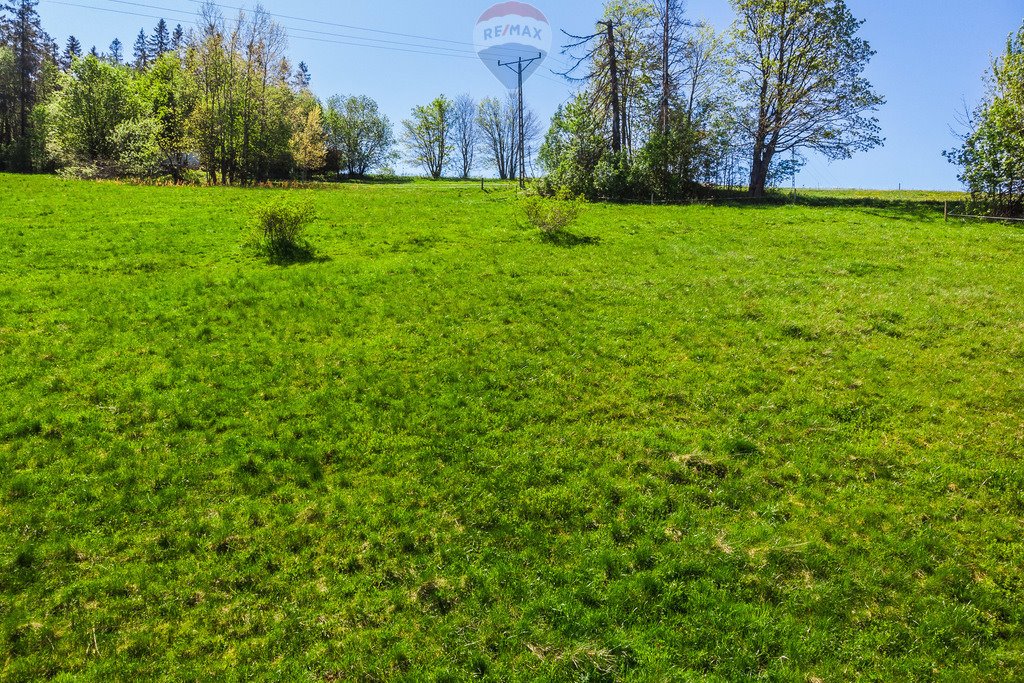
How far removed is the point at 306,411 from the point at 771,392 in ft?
34.9

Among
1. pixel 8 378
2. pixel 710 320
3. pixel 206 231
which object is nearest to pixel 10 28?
pixel 206 231

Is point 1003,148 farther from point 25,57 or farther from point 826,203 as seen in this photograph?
point 25,57

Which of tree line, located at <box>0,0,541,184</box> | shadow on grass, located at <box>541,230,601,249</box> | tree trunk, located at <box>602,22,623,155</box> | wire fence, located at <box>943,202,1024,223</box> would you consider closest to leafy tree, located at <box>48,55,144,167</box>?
tree line, located at <box>0,0,541,184</box>

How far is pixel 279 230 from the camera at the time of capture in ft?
67.2

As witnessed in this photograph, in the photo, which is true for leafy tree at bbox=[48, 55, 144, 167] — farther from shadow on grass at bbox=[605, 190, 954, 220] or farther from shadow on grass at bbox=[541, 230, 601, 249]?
shadow on grass at bbox=[605, 190, 954, 220]

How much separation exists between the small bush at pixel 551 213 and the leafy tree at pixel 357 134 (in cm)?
6706

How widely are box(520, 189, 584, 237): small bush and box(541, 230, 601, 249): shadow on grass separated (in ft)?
0.40

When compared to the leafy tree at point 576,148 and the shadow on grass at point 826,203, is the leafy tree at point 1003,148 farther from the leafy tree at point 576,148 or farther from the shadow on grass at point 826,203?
the leafy tree at point 576,148

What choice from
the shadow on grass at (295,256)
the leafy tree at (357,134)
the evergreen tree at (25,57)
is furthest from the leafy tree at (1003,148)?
the evergreen tree at (25,57)

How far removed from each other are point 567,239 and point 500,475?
1635cm

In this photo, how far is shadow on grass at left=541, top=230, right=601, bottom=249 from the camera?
22.8 metres

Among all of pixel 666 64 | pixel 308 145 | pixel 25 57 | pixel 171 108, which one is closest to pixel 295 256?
pixel 666 64

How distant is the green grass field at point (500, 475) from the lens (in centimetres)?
625

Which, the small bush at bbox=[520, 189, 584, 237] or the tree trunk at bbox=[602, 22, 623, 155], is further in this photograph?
the tree trunk at bbox=[602, 22, 623, 155]
